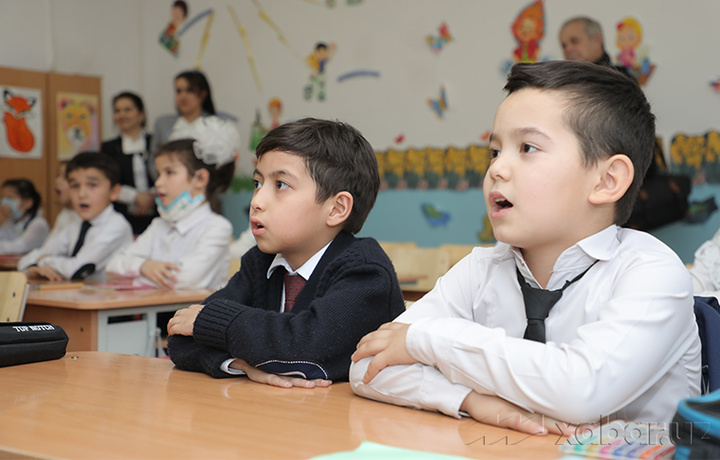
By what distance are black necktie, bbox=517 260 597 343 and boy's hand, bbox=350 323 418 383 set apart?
0.19 metres

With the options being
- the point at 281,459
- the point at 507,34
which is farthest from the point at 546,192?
the point at 507,34

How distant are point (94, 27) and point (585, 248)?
7.00 m

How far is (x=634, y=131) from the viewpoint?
3.82ft

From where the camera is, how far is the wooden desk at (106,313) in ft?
8.07

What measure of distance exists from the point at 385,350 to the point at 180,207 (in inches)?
97.7

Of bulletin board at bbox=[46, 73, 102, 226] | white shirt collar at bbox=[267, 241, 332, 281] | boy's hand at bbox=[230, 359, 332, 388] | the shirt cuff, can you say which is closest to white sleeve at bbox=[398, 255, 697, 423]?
boy's hand at bbox=[230, 359, 332, 388]

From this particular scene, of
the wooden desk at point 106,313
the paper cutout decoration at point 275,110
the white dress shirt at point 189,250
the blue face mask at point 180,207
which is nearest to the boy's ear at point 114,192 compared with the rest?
the white dress shirt at point 189,250

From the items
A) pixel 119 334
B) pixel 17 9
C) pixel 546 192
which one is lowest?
pixel 119 334

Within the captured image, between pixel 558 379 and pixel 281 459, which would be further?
pixel 558 379

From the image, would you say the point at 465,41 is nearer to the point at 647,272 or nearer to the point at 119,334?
the point at 119,334

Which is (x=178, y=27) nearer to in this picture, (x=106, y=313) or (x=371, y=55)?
(x=371, y=55)

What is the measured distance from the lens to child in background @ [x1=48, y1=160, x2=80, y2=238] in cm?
561

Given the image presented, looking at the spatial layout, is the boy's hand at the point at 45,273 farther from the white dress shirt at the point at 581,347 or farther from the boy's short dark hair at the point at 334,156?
the white dress shirt at the point at 581,347

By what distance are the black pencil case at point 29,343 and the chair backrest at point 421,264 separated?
2246 mm
